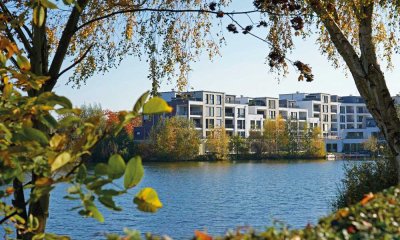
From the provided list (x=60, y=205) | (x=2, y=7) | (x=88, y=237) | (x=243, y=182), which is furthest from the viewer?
(x=243, y=182)

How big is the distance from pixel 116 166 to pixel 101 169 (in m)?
0.09

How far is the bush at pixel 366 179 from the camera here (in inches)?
457

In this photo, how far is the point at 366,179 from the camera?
1205cm

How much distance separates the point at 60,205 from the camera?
25.1 meters

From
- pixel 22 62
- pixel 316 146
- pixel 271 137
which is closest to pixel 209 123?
pixel 271 137

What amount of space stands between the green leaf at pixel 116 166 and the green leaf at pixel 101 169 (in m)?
0.03

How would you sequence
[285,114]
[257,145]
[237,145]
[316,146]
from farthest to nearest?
[285,114]
[316,146]
[257,145]
[237,145]

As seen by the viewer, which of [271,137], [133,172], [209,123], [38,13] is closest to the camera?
[133,172]

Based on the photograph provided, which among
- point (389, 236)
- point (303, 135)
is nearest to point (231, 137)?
point (303, 135)

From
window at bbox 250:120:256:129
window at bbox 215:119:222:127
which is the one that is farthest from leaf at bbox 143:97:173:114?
window at bbox 250:120:256:129

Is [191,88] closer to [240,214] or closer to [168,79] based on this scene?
[168,79]

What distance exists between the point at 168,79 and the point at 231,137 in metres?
70.5

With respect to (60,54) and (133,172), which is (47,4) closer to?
(133,172)

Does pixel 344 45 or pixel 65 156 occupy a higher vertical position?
pixel 344 45
